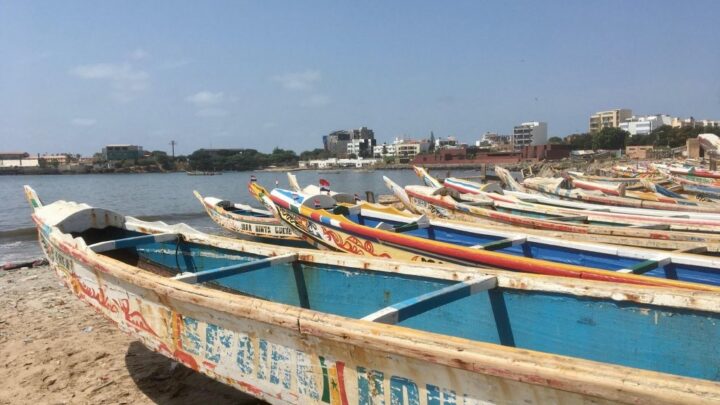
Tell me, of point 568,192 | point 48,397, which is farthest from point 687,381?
point 568,192

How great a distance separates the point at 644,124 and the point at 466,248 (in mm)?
165205

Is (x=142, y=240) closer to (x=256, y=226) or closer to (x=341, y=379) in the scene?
(x=341, y=379)

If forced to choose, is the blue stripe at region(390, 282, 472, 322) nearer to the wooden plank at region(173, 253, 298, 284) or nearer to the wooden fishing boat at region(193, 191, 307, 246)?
the wooden plank at region(173, 253, 298, 284)

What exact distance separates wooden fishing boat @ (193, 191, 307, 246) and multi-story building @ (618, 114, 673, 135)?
15164cm

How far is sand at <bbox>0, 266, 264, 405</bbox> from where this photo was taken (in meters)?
4.64

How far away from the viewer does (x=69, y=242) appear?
5.06m

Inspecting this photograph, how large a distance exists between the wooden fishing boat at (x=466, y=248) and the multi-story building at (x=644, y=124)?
6127 inches

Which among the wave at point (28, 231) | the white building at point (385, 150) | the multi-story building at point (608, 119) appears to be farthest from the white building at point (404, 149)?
the wave at point (28, 231)

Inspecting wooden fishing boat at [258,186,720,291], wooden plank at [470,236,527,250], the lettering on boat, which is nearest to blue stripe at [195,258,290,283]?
the lettering on boat

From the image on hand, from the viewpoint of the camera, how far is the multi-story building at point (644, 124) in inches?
5689

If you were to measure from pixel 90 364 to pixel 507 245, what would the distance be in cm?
517

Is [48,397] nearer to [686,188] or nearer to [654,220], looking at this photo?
[654,220]

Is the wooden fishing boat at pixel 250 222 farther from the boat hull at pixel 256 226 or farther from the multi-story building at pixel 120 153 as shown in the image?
the multi-story building at pixel 120 153

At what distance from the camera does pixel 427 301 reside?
303cm
